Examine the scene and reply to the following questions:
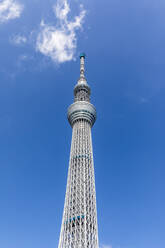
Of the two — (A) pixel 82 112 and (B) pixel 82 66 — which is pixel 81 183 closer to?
(A) pixel 82 112

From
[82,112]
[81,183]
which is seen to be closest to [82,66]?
[82,112]

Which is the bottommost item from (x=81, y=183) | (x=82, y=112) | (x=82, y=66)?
(x=81, y=183)

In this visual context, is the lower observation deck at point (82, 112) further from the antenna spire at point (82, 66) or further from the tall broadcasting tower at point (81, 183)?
the antenna spire at point (82, 66)

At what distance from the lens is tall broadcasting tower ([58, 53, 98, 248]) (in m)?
62.2

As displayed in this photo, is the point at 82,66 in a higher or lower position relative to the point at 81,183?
higher

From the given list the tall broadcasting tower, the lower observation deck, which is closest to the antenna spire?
the tall broadcasting tower

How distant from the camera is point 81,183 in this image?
7256 centimetres

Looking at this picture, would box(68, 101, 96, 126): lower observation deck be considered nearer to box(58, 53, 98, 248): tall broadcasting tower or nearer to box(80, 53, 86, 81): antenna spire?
box(58, 53, 98, 248): tall broadcasting tower

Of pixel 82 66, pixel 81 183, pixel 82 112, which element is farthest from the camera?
pixel 82 66

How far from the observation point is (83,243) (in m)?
60.0

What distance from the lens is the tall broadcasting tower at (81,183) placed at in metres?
62.2

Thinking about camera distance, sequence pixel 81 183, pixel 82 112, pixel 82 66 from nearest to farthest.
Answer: pixel 81 183
pixel 82 112
pixel 82 66

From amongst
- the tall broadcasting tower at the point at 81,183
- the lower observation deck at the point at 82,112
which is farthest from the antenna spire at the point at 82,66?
the lower observation deck at the point at 82,112

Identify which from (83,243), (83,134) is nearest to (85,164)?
(83,134)
